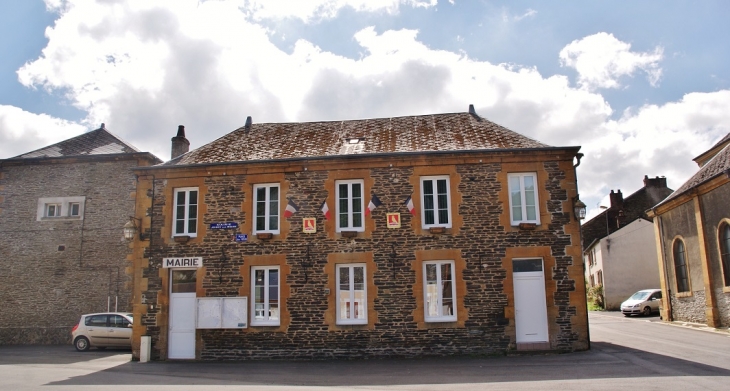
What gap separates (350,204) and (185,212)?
4.91 meters

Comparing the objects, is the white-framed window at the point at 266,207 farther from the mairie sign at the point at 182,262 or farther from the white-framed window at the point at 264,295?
the mairie sign at the point at 182,262

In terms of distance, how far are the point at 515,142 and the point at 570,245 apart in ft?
10.8

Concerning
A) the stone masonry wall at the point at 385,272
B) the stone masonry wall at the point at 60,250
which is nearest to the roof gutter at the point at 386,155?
the stone masonry wall at the point at 385,272

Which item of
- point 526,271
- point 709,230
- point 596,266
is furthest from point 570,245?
point 596,266

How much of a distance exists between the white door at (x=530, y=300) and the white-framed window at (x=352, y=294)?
4093mm

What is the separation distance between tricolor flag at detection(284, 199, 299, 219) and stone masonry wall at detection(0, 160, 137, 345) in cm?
998

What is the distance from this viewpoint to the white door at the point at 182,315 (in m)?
16.4

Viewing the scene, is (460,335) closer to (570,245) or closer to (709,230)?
(570,245)

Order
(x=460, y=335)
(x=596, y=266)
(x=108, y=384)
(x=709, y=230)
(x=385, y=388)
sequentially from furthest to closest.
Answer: (x=596, y=266)
(x=709, y=230)
(x=460, y=335)
(x=108, y=384)
(x=385, y=388)

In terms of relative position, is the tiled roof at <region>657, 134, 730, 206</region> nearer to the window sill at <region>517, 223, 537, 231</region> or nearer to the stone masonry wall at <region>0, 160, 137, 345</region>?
the window sill at <region>517, 223, 537, 231</region>

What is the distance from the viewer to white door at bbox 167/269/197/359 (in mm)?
16438

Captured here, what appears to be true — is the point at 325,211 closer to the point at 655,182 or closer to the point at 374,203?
the point at 374,203

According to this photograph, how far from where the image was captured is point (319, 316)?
15.9m

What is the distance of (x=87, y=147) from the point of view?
2612 centimetres
